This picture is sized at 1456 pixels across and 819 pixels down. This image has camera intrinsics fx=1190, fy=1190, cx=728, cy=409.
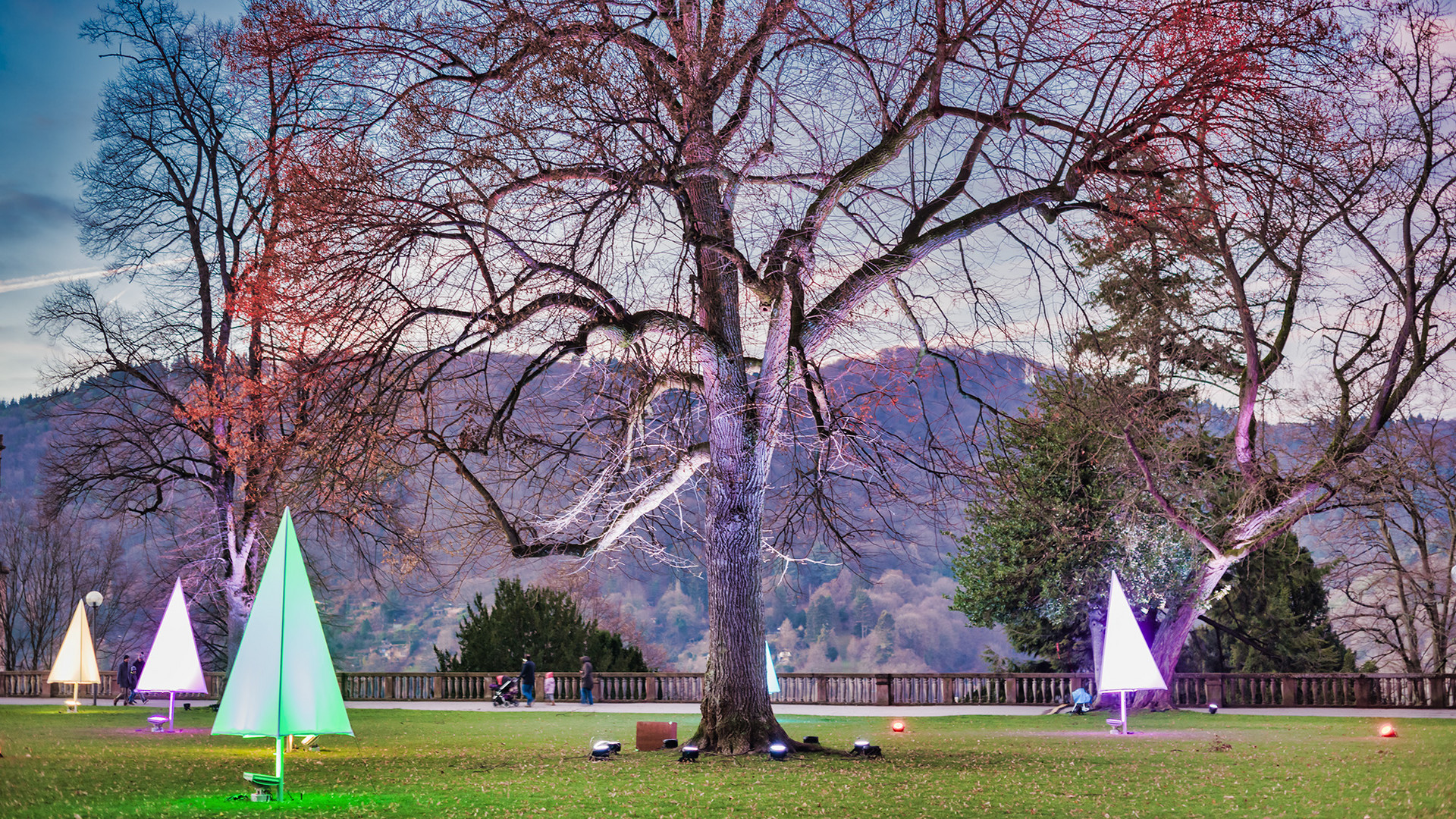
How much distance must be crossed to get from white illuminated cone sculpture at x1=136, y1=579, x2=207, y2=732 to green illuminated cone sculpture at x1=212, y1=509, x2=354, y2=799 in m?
13.0

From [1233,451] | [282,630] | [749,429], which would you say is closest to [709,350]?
[749,429]

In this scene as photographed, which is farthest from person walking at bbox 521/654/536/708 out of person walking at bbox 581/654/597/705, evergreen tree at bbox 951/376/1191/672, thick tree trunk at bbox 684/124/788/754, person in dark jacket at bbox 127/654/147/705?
thick tree trunk at bbox 684/124/788/754

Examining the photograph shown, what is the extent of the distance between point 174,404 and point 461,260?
16451 millimetres

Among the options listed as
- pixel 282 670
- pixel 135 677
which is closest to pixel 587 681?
pixel 135 677

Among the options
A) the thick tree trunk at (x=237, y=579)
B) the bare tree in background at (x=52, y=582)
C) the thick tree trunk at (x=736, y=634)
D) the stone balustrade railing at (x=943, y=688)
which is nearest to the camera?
the thick tree trunk at (x=736, y=634)

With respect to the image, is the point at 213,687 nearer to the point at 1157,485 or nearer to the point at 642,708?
the point at 642,708

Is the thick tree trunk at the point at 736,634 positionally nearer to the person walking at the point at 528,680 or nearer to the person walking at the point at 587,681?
the person walking at the point at 587,681

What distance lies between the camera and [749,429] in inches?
606

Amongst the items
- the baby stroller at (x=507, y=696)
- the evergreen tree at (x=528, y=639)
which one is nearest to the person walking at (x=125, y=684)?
the evergreen tree at (x=528, y=639)

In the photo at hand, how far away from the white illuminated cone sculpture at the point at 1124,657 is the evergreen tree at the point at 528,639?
69.4ft

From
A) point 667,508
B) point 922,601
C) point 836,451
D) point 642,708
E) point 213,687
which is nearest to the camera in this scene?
point 836,451

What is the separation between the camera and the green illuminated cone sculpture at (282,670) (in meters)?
11.0

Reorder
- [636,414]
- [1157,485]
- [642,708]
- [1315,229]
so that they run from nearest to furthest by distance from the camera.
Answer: [636,414], [1315,229], [1157,485], [642,708]

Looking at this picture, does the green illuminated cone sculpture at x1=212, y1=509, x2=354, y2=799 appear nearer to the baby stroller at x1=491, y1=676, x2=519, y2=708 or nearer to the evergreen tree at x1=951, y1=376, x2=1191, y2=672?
the evergreen tree at x1=951, y1=376, x2=1191, y2=672
